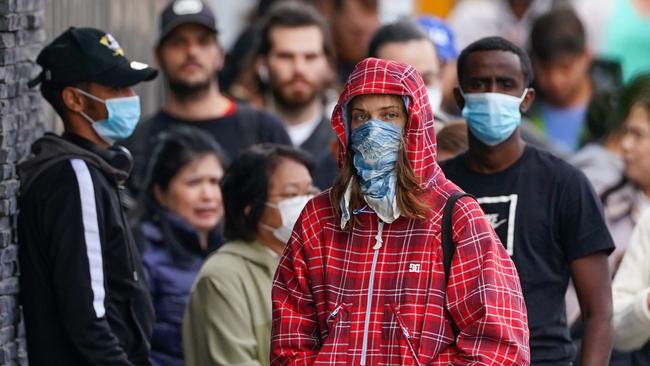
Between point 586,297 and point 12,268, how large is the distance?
86.9 inches

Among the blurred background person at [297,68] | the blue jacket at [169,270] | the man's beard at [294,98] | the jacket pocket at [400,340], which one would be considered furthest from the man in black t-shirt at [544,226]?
the man's beard at [294,98]

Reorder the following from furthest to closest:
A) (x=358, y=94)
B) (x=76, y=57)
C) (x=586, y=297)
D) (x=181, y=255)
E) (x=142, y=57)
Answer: (x=142, y=57)
(x=181, y=255)
(x=76, y=57)
(x=586, y=297)
(x=358, y=94)

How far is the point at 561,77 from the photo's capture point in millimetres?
11102

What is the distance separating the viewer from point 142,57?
1138cm

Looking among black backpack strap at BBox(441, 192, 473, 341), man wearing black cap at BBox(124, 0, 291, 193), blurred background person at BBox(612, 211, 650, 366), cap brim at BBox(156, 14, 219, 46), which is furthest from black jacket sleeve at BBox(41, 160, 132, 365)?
cap brim at BBox(156, 14, 219, 46)

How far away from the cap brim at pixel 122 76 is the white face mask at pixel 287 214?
34.8 inches

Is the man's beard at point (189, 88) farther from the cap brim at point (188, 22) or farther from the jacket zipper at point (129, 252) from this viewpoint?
the jacket zipper at point (129, 252)

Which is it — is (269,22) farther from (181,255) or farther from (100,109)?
(100,109)

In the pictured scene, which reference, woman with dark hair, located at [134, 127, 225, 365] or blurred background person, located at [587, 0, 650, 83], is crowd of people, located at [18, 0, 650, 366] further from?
blurred background person, located at [587, 0, 650, 83]

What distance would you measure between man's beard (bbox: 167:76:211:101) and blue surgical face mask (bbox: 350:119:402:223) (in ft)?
12.1

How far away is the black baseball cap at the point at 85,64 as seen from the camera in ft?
21.0

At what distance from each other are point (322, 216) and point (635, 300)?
196 cm

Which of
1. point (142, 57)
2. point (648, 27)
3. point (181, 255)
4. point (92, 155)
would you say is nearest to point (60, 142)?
point (92, 155)

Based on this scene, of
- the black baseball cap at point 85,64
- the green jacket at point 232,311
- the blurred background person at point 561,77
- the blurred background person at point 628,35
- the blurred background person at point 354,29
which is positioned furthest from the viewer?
the blurred background person at point 354,29
